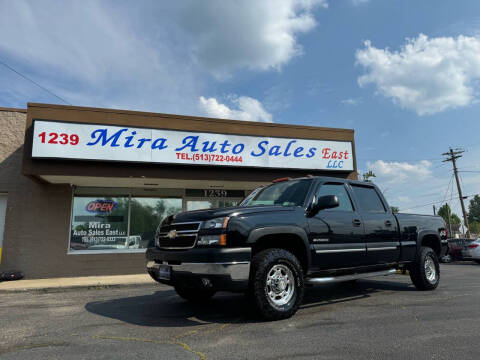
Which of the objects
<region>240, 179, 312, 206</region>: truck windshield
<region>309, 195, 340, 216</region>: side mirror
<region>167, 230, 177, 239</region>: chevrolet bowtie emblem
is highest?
<region>240, 179, 312, 206</region>: truck windshield

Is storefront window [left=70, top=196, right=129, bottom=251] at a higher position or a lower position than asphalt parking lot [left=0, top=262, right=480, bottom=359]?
higher

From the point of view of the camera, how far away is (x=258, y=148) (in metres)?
11.3

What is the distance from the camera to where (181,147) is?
10.5 meters

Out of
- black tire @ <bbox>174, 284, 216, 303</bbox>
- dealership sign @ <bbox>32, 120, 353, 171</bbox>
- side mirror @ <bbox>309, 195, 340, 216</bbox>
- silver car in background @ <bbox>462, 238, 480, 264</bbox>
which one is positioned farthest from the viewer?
silver car in background @ <bbox>462, 238, 480, 264</bbox>

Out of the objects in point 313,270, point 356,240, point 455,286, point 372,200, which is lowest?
point 455,286

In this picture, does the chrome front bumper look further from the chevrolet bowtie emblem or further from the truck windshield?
the truck windshield

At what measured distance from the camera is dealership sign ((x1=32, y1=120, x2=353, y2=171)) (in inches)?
375

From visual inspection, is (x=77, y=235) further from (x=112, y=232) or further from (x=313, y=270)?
(x=313, y=270)

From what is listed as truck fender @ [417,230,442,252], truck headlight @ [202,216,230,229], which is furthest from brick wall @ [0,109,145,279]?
truck fender @ [417,230,442,252]

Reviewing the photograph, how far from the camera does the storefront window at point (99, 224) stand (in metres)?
11.1

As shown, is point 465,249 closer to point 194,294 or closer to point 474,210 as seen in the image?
point 194,294

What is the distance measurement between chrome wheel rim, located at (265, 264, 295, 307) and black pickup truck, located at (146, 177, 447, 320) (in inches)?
0.5

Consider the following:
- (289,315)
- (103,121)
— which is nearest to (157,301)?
(289,315)

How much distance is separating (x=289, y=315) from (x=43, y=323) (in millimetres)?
3393
